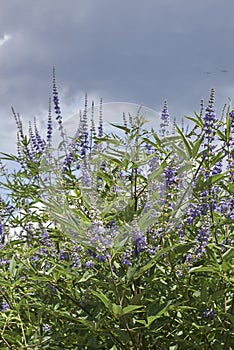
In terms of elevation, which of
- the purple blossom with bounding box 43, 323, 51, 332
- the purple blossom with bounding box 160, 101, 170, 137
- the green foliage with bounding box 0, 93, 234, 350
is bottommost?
the purple blossom with bounding box 43, 323, 51, 332

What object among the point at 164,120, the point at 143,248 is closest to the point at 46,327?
the point at 143,248

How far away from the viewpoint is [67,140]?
345 centimetres

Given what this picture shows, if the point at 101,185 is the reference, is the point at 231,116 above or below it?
above

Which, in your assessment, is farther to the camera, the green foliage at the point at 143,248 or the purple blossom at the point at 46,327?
the purple blossom at the point at 46,327

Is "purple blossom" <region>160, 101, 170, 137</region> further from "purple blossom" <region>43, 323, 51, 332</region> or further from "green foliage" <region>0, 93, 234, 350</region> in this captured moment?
"purple blossom" <region>43, 323, 51, 332</region>

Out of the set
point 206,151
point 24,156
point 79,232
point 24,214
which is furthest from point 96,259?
point 24,156

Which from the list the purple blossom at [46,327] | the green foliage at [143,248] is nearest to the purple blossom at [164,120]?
the green foliage at [143,248]

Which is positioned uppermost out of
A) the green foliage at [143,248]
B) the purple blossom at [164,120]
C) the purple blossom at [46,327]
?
the purple blossom at [164,120]

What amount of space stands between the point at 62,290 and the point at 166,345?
0.71 metres

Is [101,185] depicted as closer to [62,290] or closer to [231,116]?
[62,290]

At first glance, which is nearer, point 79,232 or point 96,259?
point 79,232

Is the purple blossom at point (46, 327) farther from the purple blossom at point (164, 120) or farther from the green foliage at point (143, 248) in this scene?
the purple blossom at point (164, 120)

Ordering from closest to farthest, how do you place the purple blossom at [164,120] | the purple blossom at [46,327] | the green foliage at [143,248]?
the green foliage at [143,248] → the purple blossom at [164,120] → the purple blossom at [46,327]

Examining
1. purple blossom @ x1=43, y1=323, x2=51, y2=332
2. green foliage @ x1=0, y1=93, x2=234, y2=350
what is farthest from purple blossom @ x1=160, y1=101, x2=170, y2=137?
purple blossom @ x1=43, y1=323, x2=51, y2=332
